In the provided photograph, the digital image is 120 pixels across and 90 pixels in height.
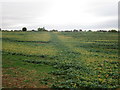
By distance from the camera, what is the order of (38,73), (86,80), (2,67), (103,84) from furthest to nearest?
(2,67), (38,73), (86,80), (103,84)

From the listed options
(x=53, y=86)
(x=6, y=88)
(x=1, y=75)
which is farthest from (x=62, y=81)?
(x=1, y=75)

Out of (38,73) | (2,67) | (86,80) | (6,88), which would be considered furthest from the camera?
(2,67)

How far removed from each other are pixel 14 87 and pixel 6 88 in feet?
1.46

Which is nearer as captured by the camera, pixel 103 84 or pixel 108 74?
pixel 103 84

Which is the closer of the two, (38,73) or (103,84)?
(103,84)

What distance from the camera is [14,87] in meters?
9.34

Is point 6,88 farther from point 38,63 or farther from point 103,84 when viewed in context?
point 38,63

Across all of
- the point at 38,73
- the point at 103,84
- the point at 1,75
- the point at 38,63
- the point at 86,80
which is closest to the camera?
the point at 103,84

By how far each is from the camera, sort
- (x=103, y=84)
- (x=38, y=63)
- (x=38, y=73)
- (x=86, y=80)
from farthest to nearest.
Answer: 1. (x=38, y=63)
2. (x=38, y=73)
3. (x=86, y=80)
4. (x=103, y=84)

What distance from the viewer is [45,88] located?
9.39 metres

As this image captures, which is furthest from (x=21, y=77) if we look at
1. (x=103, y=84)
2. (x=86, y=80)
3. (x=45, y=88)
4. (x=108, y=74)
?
(x=108, y=74)

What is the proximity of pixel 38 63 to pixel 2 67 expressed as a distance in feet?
11.8

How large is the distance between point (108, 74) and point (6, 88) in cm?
768

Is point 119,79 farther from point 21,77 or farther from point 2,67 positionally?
point 2,67
